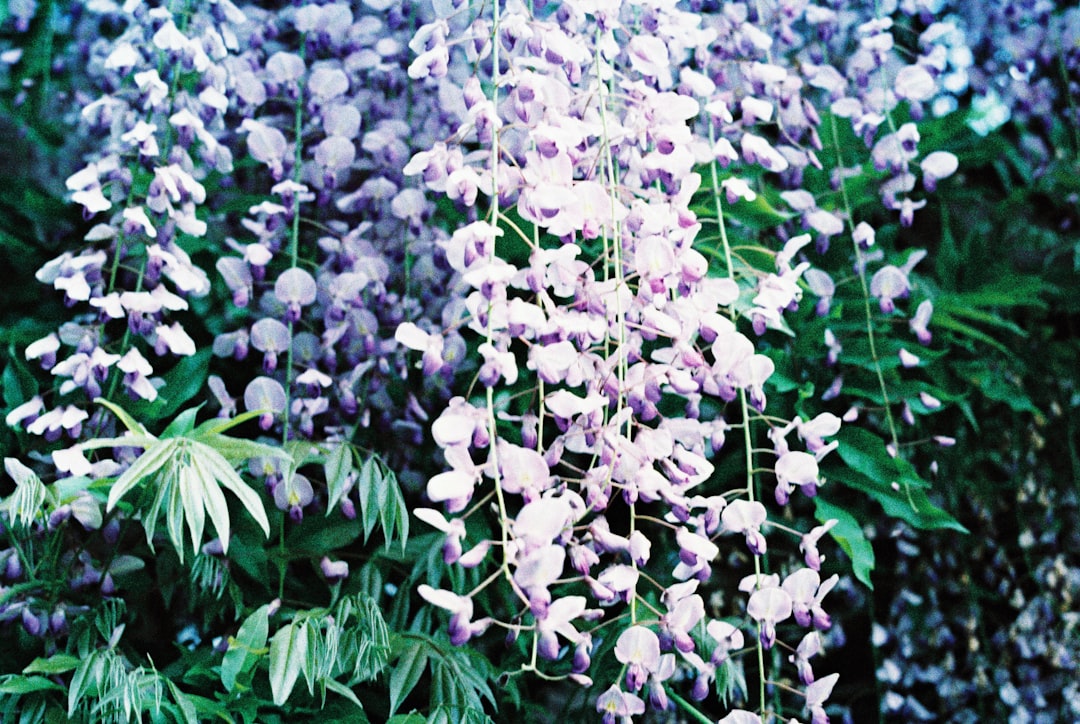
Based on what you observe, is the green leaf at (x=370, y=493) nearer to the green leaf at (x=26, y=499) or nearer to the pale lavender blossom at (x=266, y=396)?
the pale lavender blossom at (x=266, y=396)

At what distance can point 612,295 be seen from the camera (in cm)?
97

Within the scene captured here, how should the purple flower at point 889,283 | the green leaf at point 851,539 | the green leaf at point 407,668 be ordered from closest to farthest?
the green leaf at point 407,668 → the green leaf at point 851,539 → the purple flower at point 889,283

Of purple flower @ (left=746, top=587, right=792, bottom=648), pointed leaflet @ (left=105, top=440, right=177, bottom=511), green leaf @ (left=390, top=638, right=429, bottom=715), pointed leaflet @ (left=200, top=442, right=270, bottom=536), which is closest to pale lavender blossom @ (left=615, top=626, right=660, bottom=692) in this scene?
purple flower @ (left=746, top=587, right=792, bottom=648)

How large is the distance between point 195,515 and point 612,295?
44cm

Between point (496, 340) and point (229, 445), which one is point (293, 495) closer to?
point (229, 445)

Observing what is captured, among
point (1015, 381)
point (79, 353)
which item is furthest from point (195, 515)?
point (1015, 381)

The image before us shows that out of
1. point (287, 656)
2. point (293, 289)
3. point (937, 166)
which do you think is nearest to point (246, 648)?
point (287, 656)

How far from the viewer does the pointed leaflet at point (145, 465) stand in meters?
0.91

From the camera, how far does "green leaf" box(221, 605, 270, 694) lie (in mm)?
1005

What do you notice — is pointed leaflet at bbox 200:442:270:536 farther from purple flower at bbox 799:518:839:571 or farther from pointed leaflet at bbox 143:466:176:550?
purple flower at bbox 799:518:839:571

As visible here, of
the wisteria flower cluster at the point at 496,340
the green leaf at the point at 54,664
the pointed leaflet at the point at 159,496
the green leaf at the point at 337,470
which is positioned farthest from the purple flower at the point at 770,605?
the green leaf at the point at 54,664

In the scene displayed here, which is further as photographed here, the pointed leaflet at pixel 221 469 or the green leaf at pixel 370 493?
the green leaf at pixel 370 493

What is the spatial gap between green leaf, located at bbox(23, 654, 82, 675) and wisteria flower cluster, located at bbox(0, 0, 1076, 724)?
0.04 metres

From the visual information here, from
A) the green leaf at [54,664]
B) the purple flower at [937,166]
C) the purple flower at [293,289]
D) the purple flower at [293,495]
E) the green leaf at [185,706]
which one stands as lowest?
the green leaf at [54,664]
